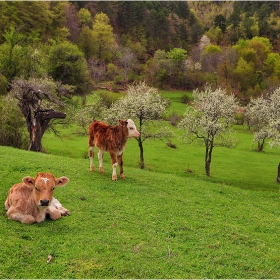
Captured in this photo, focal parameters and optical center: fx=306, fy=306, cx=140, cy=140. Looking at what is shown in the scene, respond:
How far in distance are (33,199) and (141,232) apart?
355cm

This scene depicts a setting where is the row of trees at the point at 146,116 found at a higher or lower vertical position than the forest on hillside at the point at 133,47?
lower

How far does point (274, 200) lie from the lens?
747 inches

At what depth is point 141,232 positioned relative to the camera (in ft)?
32.7

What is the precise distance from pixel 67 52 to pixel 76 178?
47960 mm

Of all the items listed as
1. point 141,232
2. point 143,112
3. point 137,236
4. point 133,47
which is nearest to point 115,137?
point 141,232

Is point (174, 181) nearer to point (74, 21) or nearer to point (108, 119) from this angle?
point (108, 119)

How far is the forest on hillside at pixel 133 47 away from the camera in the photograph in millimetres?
57594

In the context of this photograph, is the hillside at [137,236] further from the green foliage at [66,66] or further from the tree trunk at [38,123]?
the green foliage at [66,66]

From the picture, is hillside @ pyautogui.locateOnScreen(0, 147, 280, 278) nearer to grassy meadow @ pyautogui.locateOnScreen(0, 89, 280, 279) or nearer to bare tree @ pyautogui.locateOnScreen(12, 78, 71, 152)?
grassy meadow @ pyautogui.locateOnScreen(0, 89, 280, 279)

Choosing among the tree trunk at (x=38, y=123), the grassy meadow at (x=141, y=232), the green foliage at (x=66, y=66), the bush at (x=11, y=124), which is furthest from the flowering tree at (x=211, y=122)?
the green foliage at (x=66, y=66)

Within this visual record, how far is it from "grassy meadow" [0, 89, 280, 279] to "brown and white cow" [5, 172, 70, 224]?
0.25 meters

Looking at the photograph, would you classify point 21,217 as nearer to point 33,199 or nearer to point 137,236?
point 33,199

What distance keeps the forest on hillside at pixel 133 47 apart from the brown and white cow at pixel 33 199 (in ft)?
98.7

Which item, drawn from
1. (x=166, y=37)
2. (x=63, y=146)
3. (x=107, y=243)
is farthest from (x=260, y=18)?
(x=107, y=243)
